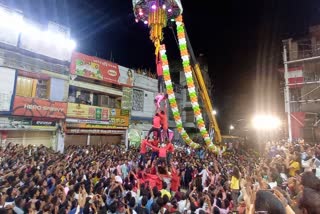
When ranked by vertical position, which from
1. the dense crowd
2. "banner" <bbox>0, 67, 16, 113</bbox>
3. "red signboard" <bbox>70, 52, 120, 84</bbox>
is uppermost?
"red signboard" <bbox>70, 52, 120, 84</bbox>

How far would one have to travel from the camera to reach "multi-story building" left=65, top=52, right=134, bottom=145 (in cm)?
1953

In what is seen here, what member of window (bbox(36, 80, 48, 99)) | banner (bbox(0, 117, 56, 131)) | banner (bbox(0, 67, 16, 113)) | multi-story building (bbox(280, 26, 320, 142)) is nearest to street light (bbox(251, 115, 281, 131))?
multi-story building (bbox(280, 26, 320, 142))

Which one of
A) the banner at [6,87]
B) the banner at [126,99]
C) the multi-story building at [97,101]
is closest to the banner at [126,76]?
the multi-story building at [97,101]

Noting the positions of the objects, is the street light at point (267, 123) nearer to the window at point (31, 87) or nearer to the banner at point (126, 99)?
the banner at point (126, 99)

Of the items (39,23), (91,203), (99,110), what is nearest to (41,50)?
(39,23)

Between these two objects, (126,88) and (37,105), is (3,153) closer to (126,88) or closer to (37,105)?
(37,105)

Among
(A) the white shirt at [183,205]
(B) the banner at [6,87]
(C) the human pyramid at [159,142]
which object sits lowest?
(A) the white shirt at [183,205]

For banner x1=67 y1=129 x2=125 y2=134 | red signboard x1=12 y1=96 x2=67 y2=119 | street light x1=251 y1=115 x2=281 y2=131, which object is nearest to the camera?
red signboard x1=12 y1=96 x2=67 y2=119

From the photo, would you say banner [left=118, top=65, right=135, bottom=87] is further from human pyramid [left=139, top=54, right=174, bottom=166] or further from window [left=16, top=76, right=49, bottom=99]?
human pyramid [left=139, top=54, right=174, bottom=166]

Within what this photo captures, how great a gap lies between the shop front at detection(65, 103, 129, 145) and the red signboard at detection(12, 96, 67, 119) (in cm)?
92

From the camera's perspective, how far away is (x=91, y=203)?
5.20m

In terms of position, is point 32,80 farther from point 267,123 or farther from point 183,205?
point 267,123

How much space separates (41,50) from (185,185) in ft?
46.0

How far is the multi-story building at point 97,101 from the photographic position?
19.5 metres
